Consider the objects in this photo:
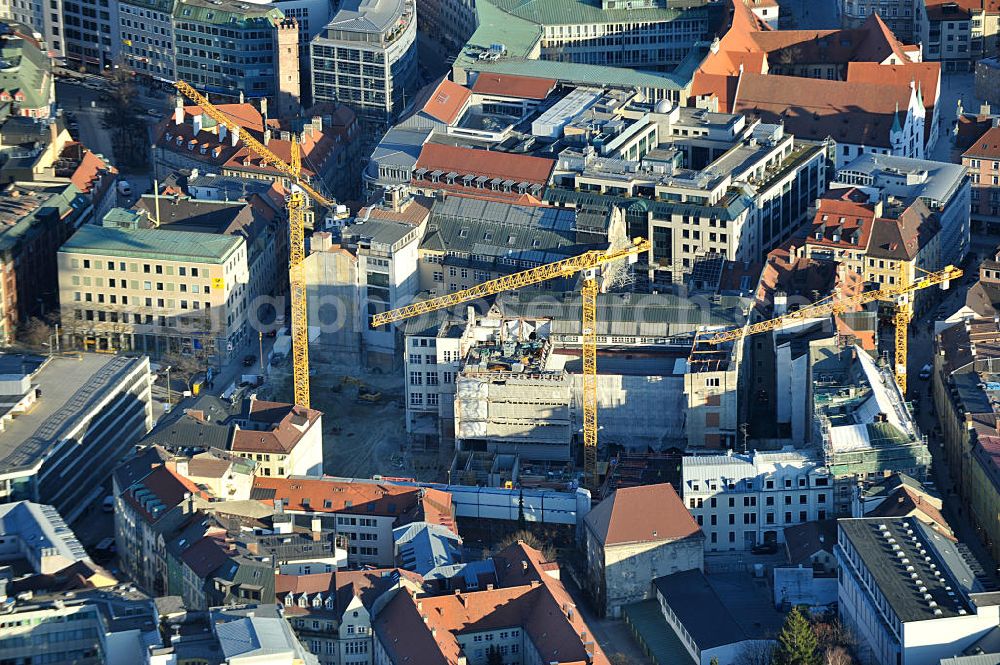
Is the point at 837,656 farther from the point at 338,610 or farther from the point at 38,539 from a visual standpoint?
the point at 38,539

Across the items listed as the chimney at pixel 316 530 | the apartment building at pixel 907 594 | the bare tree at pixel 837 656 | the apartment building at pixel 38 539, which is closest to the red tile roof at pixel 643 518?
the apartment building at pixel 907 594

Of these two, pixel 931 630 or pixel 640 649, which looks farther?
pixel 640 649

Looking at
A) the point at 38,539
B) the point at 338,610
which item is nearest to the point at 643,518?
the point at 338,610

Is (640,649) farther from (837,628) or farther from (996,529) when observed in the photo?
(996,529)

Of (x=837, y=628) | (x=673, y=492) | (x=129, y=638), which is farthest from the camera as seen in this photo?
(x=673, y=492)

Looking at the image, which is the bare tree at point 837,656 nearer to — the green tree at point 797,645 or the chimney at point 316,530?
the green tree at point 797,645

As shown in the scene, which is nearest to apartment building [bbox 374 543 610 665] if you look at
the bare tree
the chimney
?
the chimney

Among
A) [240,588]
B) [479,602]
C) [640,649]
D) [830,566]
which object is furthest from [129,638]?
[830,566]

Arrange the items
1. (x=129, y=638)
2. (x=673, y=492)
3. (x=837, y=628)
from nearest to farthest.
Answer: (x=129, y=638)
(x=837, y=628)
(x=673, y=492)
